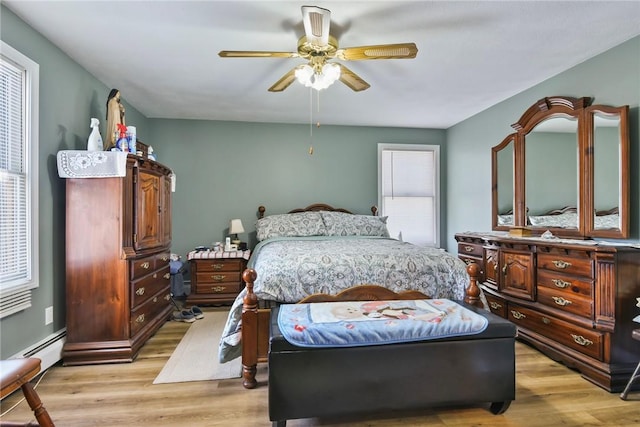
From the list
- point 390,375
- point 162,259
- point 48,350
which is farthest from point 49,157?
point 390,375

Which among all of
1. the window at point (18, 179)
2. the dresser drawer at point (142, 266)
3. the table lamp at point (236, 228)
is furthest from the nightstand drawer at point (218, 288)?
the window at point (18, 179)

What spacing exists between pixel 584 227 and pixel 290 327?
2.73m

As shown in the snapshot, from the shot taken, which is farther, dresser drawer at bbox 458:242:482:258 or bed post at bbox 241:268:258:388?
dresser drawer at bbox 458:242:482:258

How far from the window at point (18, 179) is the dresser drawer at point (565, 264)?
12.7 feet

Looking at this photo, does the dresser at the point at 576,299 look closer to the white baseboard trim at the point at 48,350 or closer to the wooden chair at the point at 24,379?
the wooden chair at the point at 24,379

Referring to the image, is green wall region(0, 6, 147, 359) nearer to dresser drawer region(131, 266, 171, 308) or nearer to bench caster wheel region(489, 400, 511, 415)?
dresser drawer region(131, 266, 171, 308)

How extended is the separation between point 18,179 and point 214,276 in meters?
2.26

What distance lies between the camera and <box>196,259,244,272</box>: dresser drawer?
4113mm

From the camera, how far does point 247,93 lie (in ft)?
11.9

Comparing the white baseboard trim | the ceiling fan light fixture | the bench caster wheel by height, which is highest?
the ceiling fan light fixture

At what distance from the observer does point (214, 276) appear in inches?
163

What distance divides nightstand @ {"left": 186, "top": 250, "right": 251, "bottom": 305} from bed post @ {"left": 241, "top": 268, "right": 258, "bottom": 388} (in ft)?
6.58

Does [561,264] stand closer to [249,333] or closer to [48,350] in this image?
[249,333]

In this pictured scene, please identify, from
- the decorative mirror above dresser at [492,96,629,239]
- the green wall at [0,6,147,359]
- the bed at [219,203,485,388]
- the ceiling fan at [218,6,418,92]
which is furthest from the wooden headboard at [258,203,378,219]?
the ceiling fan at [218,6,418,92]
